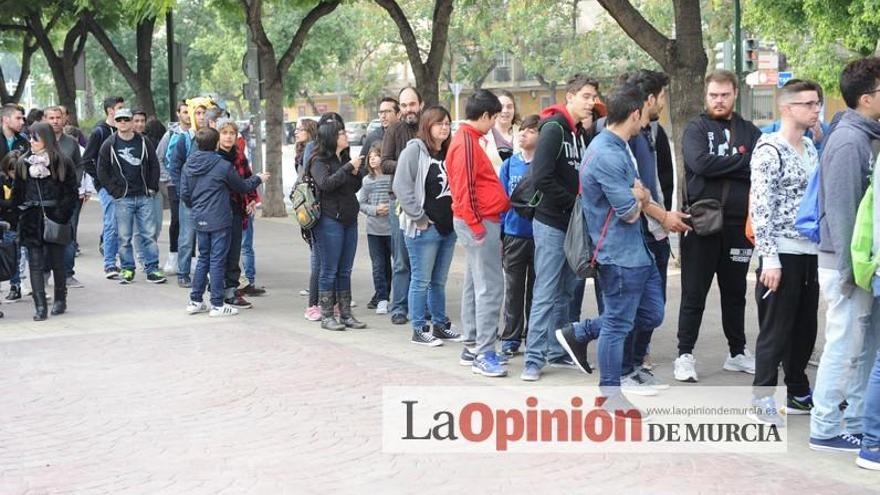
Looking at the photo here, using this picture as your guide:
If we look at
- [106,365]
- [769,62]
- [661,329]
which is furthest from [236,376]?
[769,62]

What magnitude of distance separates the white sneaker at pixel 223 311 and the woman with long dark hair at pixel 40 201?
1419mm

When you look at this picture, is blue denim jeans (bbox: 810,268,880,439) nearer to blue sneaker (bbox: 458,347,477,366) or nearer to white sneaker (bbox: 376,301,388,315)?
blue sneaker (bbox: 458,347,477,366)

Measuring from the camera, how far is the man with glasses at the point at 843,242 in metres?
6.05

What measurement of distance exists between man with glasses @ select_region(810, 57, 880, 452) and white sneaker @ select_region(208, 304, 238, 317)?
5.90 meters

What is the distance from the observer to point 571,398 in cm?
736

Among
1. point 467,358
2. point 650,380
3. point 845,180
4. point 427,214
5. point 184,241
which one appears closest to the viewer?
point 845,180

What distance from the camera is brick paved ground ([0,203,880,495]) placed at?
19.1 feet

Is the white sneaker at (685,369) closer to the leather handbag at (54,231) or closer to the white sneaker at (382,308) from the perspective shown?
the white sneaker at (382,308)

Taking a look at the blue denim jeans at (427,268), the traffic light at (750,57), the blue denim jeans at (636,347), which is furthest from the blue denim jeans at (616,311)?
the traffic light at (750,57)

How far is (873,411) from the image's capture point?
580 cm

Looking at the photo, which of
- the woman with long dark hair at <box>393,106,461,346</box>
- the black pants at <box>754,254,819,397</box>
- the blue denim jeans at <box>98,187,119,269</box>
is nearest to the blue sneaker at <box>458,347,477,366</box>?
the woman with long dark hair at <box>393,106,461,346</box>

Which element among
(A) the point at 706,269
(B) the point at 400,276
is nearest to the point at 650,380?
(A) the point at 706,269

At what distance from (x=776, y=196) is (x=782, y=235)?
21 cm

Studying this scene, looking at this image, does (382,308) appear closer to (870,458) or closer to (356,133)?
(870,458)
